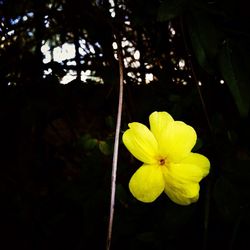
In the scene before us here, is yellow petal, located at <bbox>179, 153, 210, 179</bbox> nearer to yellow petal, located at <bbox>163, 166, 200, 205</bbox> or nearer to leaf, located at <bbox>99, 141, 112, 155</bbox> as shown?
yellow petal, located at <bbox>163, 166, 200, 205</bbox>

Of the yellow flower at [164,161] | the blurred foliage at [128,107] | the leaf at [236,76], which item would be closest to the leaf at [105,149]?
the blurred foliage at [128,107]

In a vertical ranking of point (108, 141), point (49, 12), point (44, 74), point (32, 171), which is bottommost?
point (32, 171)

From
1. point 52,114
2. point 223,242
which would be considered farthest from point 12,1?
point 223,242

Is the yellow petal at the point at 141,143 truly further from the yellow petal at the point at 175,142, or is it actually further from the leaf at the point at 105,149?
the leaf at the point at 105,149

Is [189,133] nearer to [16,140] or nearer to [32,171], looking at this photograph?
[16,140]

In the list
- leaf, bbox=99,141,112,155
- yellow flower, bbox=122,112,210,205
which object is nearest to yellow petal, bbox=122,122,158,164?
yellow flower, bbox=122,112,210,205
